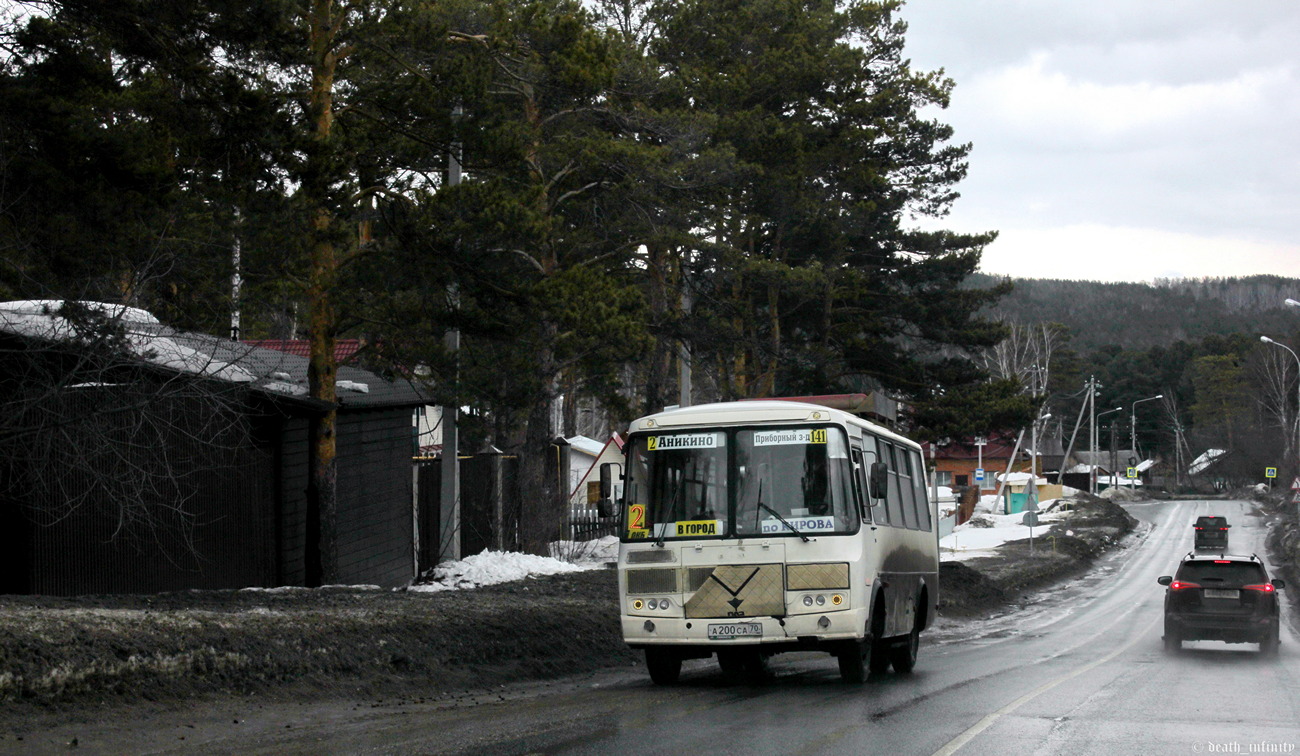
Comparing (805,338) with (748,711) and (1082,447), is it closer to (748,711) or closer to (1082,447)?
(748,711)

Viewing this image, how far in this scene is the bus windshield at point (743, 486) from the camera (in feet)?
40.2

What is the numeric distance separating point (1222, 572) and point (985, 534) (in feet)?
127

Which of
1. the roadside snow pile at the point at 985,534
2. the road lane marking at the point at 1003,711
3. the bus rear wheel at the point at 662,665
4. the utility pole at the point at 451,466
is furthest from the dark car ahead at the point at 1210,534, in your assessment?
the bus rear wheel at the point at 662,665

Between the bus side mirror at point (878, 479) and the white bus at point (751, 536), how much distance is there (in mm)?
25

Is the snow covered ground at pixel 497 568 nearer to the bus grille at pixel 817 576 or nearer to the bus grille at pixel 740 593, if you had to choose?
the bus grille at pixel 740 593

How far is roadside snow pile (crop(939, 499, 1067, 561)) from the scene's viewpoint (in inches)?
1929

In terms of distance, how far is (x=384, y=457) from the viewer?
21.6 metres

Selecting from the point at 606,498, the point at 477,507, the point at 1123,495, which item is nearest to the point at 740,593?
the point at 606,498

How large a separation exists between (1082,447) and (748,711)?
519 feet

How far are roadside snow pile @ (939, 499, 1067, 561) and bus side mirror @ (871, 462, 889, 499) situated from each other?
99.4ft

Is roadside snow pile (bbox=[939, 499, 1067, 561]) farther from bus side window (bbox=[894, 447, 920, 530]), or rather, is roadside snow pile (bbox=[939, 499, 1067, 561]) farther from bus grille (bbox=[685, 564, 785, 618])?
bus grille (bbox=[685, 564, 785, 618])

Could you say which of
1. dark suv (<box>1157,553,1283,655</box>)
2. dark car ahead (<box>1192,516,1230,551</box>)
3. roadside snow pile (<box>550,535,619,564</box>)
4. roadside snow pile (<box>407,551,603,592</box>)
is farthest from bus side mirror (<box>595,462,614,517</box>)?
dark car ahead (<box>1192,516,1230,551</box>)

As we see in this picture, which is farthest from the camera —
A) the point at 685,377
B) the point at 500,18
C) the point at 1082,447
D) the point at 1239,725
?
the point at 1082,447

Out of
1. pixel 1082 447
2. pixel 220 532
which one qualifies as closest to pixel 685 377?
pixel 220 532
